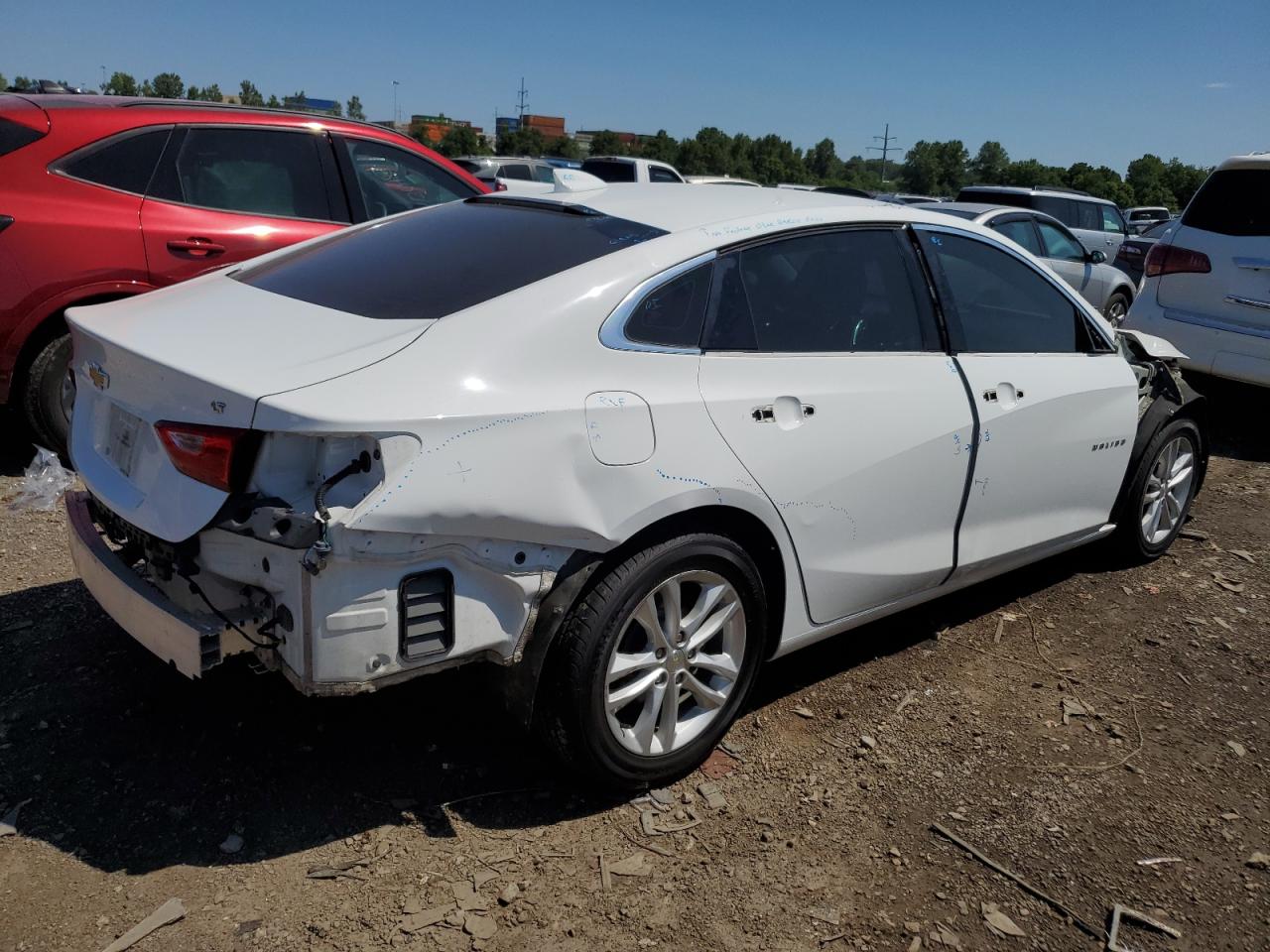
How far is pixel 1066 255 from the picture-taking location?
11820 millimetres

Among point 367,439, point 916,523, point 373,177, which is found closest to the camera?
point 367,439

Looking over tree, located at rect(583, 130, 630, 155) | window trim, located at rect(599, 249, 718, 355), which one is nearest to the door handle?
window trim, located at rect(599, 249, 718, 355)

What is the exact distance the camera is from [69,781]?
298 centimetres

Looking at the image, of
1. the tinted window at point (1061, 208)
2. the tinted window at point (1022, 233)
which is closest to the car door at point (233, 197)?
the tinted window at point (1022, 233)

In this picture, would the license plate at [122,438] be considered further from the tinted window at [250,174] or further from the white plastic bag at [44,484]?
the tinted window at [250,174]

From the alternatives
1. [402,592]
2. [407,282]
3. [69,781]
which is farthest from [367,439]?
[69,781]

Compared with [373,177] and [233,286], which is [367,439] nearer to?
[233,286]

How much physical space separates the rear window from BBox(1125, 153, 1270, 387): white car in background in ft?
17.5

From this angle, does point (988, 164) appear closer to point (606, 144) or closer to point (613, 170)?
point (606, 144)

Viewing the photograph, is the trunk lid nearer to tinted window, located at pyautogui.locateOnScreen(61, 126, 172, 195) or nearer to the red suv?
the red suv

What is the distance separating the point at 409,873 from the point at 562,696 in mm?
599

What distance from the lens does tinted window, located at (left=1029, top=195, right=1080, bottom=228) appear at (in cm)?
1538

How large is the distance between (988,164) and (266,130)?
95467mm

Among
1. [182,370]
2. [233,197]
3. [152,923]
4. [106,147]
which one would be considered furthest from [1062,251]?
[152,923]
